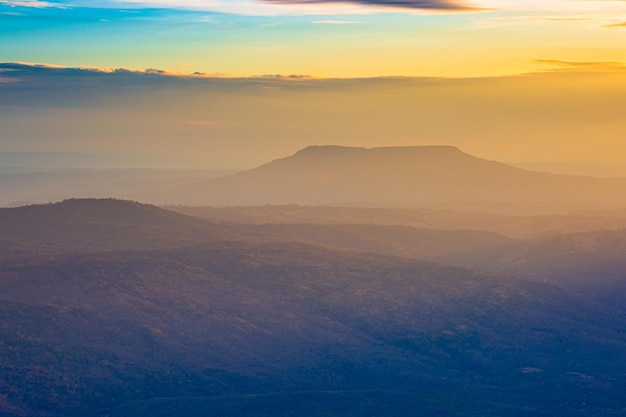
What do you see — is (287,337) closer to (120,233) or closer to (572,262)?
(120,233)

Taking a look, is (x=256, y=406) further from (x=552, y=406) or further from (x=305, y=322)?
(x=305, y=322)

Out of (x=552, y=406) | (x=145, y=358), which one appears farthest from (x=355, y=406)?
(x=145, y=358)

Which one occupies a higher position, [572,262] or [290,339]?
[290,339]

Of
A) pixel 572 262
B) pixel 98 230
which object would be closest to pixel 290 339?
pixel 572 262

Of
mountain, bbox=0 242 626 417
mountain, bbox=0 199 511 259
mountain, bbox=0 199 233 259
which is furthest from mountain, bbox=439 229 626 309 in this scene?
mountain, bbox=0 199 233 259

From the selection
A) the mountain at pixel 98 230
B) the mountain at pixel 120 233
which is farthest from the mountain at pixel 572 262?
the mountain at pixel 98 230

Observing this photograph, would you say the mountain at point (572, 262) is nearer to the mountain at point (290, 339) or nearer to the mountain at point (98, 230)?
the mountain at point (290, 339)

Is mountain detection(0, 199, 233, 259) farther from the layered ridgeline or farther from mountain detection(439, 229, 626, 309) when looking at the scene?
mountain detection(439, 229, 626, 309)
